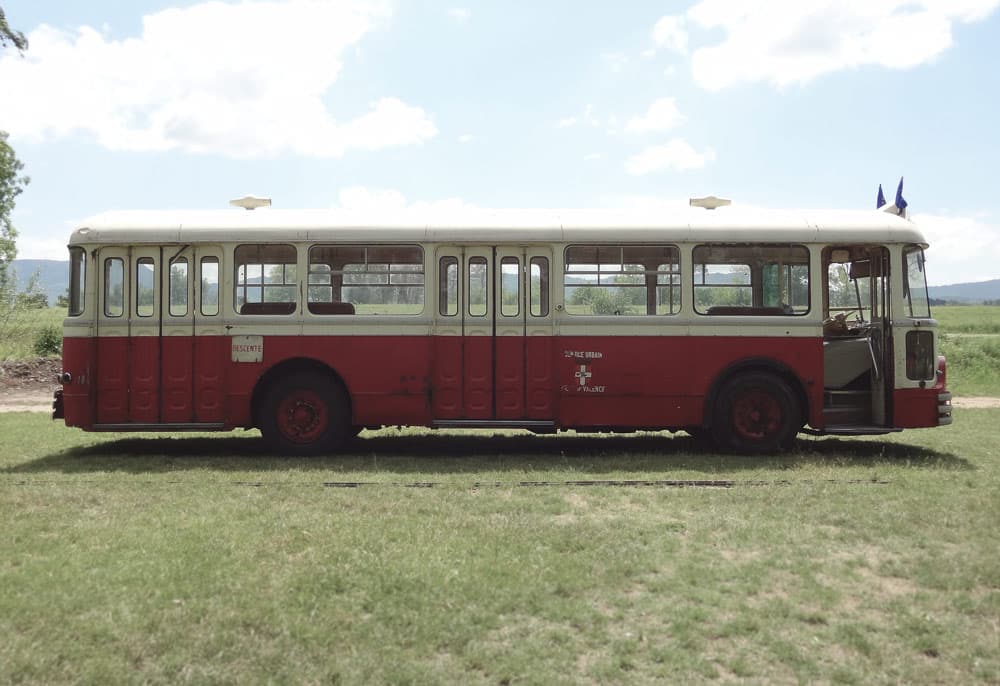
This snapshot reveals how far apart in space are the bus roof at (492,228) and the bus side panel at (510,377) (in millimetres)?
1284

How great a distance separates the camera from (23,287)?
23.9 meters

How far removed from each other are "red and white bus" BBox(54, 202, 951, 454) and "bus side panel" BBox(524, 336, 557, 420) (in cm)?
2

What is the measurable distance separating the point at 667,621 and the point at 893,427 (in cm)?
672

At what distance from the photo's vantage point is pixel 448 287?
1018 centimetres

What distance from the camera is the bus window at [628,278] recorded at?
10.2 metres

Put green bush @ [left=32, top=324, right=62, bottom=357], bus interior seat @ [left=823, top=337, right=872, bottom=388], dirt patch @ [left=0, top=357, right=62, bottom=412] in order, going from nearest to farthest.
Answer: bus interior seat @ [left=823, top=337, right=872, bottom=388] → dirt patch @ [left=0, top=357, right=62, bottom=412] → green bush @ [left=32, top=324, right=62, bottom=357]

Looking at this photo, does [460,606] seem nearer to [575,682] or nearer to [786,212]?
[575,682]

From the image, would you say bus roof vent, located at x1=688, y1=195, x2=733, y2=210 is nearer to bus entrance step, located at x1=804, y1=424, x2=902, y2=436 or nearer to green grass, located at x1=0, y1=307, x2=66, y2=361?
bus entrance step, located at x1=804, y1=424, x2=902, y2=436

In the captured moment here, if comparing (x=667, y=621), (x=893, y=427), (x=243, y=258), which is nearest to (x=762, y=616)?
(x=667, y=621)

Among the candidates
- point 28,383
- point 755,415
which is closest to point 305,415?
point 755,415

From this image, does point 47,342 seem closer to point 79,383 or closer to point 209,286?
point 79,383

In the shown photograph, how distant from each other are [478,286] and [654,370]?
2412 millimetres

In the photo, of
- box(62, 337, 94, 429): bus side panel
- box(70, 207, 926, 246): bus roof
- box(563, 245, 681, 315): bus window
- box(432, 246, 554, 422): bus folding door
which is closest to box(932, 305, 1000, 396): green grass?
box(70, 207, 926, 246): bus roof

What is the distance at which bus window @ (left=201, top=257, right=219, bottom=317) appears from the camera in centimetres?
1020
